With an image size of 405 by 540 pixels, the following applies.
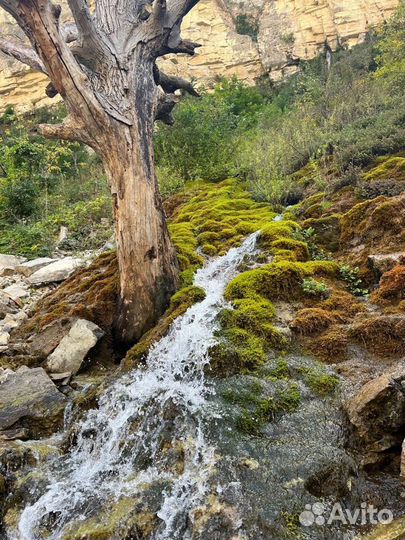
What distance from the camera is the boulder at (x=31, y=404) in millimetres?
4270

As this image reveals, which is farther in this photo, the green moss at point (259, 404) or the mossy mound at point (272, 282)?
the mossy mound at point (272, 282)

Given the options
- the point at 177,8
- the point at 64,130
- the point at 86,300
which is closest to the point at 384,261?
the point at 86,300

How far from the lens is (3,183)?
11883 millimetres

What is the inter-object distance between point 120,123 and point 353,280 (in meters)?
3.71

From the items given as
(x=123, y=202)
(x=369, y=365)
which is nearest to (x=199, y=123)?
(x=123, y=202)

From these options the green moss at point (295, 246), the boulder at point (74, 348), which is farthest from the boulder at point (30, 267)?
the green moss at point (295, 246)

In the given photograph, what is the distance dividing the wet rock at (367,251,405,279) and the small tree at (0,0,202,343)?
2653mm

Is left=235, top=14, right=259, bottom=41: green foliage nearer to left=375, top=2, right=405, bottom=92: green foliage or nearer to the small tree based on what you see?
left=375, top=2, right=405, bottom=92: green foliage

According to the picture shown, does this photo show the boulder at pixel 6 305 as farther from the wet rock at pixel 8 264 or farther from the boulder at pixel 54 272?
the wet rock at pixel 8 264

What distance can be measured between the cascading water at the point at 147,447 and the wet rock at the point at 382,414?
47.3 inches

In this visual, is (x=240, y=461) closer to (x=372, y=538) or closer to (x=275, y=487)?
(x=275, y=487)

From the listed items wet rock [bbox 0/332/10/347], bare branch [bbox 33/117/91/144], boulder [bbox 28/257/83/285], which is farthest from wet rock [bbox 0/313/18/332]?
bare branch [bbox 33/117/91/144]
